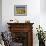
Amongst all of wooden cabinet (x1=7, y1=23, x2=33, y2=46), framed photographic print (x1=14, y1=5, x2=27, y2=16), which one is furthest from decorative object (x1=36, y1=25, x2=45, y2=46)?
framed photographic print (x1=14, y1=5, x2=27, y2=16)

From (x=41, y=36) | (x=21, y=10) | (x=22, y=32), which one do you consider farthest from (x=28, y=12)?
(x=41, y=36)

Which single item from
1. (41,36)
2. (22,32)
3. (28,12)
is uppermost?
(28,12)

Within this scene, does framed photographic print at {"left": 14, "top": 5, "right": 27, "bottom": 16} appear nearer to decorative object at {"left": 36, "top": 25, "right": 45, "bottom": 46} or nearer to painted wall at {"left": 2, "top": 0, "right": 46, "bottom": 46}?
painted wall at {"left": 2, "top": 0, "right": 46, "bottom": 46}

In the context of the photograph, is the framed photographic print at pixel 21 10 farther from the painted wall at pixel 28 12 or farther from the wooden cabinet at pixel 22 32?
the wooden cabinet at pixel 22 32

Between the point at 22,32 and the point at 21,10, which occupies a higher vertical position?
the point at 21,10

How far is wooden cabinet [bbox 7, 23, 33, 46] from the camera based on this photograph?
18.8 ft

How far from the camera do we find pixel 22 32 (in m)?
5.83

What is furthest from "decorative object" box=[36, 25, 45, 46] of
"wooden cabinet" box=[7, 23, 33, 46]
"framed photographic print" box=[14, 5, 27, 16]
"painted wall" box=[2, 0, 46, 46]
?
"framed photographic print" box=[14, 5, 27, 16]

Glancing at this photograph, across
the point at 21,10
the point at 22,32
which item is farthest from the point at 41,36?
the point at 21,10

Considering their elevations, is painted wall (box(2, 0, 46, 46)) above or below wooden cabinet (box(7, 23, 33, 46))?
above

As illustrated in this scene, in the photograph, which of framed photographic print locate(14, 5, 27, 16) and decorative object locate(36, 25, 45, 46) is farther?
framed photographic print locate(14, 5, 27, 16)

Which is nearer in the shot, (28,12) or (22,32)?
(22,32)

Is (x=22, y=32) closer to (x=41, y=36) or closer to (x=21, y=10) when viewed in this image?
(x=41, y=36)

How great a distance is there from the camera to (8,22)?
583 centimetres
